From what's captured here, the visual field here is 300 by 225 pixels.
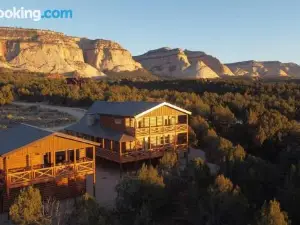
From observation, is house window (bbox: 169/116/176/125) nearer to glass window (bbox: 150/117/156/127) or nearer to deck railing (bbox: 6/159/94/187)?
glass window (bbox: 150/117/156/127)

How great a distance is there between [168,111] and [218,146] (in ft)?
16.1

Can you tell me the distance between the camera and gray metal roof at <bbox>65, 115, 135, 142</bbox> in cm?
2561

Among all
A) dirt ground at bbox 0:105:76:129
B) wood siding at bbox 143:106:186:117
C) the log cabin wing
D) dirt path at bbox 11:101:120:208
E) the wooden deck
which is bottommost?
dirt path at bbox 11:101:120:208

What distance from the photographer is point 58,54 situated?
508 ft

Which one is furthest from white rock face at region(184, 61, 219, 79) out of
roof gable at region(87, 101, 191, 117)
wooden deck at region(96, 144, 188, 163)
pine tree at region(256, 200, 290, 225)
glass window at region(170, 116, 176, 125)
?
pine tree at region(256, 200, 290, 225)

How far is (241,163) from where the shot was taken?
2061cm

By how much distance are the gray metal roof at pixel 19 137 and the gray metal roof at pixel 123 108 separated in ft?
25.5

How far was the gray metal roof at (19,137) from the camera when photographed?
17.9 metres

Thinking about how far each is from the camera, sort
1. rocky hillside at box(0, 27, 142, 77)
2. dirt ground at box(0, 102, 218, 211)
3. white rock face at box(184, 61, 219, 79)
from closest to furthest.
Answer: dirt ground at box(0, 102, 218, 211) → rocky hillside at box(0, 27, 142, 77) → white rock face at box(184, 61, 219, 79)

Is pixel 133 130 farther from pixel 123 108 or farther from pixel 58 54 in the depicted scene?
pixel 58 54

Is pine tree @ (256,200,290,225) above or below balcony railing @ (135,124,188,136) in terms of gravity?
below

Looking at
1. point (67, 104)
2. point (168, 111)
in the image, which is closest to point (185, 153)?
point (168, 111)

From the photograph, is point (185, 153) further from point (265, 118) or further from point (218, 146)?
point (265, 118)

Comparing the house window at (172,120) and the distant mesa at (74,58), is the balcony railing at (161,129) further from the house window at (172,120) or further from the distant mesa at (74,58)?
the distant mesa at (74,58)
